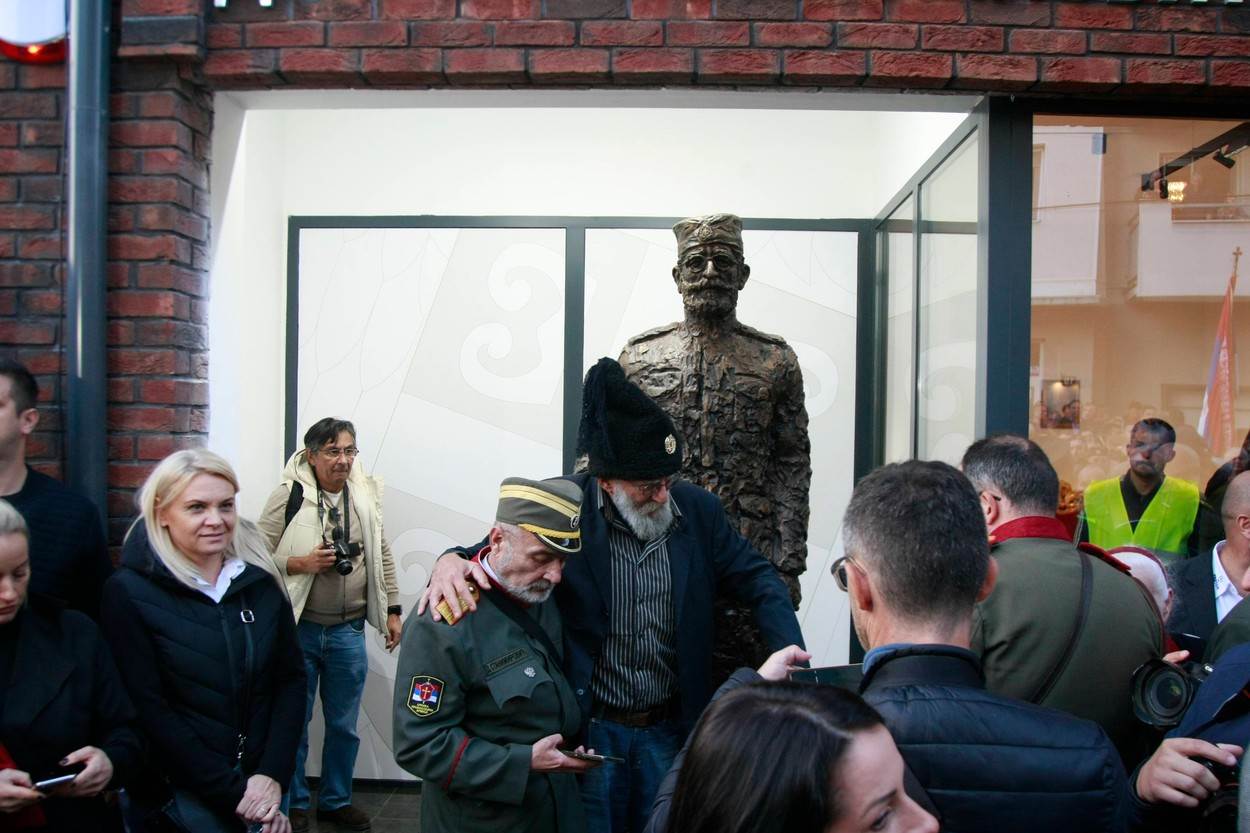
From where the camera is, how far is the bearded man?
273 centimetres

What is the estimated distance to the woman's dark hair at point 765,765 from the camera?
109cm

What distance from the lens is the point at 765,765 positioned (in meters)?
1.11

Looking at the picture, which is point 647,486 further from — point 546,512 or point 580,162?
point 580,162

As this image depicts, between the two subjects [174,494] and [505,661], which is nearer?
[505,661]

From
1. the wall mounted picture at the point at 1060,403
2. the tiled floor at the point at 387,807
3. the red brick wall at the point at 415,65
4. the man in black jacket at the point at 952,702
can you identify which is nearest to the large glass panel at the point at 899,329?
the wall mounted picture at the point at 1060,403

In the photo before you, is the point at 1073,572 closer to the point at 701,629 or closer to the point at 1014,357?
the point at 701,629

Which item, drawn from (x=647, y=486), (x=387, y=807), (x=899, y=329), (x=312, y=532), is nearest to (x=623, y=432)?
(x=647, y=486)

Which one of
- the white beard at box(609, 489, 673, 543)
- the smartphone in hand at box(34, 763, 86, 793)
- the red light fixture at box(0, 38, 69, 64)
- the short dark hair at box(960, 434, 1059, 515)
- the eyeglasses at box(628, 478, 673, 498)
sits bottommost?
the smartphone in hand at box(34, 763, 86, 793)

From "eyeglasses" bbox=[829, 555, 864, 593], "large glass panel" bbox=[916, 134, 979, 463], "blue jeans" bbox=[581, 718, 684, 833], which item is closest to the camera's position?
"eyeglasses" bbox=[829, 555, 864, 593]

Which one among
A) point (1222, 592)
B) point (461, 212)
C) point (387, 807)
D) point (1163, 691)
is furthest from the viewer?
point (461, 212)

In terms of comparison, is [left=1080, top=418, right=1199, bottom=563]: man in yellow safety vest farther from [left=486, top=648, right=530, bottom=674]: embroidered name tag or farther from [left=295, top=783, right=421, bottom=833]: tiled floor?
[left=295, top=783, right=421, bottom=833]: tiled floor

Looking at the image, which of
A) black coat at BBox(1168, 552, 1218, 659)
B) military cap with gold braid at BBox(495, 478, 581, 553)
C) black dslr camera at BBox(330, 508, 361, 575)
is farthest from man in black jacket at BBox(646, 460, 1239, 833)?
black dslr camera at BBox(330, 508, 361, 575)

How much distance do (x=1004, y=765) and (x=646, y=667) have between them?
152 cm

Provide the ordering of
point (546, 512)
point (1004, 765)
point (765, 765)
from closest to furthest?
point (765, 765) → point (1004, 765) → point (546, 512)
